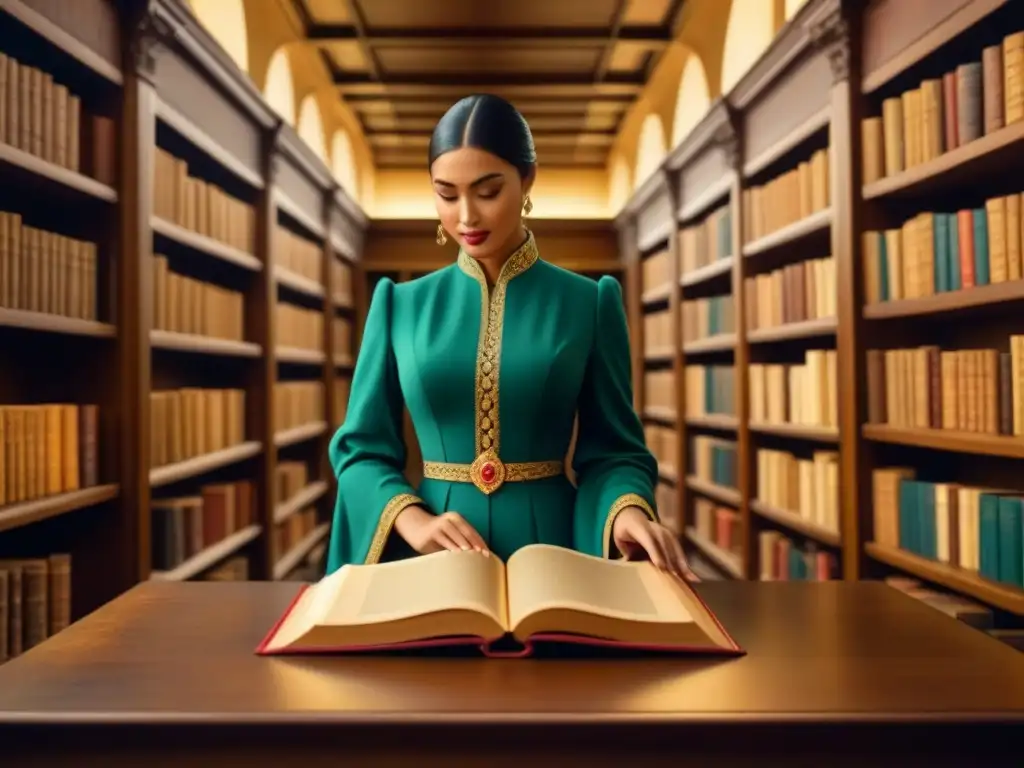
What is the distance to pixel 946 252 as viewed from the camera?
2.83 meters

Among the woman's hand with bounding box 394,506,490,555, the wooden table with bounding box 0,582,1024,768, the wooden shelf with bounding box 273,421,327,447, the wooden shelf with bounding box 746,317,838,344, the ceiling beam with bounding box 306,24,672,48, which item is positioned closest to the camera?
the wooden table with bounding box 0,582,1024,768

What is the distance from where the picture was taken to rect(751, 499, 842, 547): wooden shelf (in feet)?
11.9

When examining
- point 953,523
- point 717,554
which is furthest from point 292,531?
point 953,523

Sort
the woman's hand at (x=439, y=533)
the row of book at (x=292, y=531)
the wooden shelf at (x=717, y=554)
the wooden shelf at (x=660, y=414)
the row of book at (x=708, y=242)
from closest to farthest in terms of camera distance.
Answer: the woman's hand at (x=439, y=533), the wooden shelf at (x=717, y=554), the row of book at (x=708, y=242), the row of book at (x=292, y=531), the wooden shelf at (x=660, y=414)

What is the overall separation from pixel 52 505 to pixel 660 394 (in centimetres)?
498

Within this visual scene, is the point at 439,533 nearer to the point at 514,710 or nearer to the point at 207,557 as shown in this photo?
the point at 514,710

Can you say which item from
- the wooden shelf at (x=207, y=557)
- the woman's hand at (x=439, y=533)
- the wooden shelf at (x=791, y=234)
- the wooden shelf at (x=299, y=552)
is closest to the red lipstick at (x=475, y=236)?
the woman's hand at (x=439, y=533)

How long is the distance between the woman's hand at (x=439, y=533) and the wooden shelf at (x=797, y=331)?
2537mm

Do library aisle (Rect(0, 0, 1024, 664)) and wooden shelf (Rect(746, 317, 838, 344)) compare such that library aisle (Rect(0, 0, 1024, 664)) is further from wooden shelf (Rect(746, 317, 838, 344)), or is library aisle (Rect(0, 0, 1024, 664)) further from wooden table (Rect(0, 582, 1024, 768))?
wooden table (Rect(0, 582, 1024, 768))

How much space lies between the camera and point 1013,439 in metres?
2.45

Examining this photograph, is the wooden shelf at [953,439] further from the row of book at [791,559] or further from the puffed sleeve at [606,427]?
the puffed sleeve at [606,427]

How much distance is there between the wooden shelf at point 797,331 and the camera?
3.71 m

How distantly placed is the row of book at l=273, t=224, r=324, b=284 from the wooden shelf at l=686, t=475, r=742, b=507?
290 centimetres

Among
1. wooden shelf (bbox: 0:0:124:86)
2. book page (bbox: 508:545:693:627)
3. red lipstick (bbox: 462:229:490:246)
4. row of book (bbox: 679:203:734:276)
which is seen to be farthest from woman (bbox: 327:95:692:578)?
row of book (bbox: 679:203:734:276)
